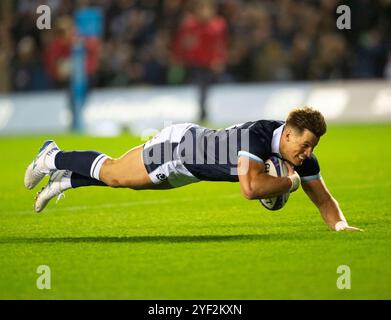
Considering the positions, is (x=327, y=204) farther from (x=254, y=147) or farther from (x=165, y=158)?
(x=165, y=158)

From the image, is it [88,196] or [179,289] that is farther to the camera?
[88,196]

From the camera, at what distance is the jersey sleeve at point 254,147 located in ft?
26.5

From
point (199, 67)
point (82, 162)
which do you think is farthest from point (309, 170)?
point (199, 67)

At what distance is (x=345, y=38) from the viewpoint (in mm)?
22219

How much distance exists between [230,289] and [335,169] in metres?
7.68

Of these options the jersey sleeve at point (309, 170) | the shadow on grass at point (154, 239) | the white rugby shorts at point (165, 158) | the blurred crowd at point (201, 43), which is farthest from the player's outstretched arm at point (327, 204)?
the blurred crowd at point (201, 43)

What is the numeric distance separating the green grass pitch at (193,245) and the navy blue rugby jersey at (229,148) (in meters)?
0.56

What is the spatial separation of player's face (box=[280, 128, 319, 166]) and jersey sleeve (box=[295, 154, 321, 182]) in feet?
1.25

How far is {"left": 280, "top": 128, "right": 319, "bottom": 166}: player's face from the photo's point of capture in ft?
26.3

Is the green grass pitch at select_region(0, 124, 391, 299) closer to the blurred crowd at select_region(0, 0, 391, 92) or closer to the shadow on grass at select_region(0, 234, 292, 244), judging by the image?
the shadow on grass at select_region(0, 234, 292, 244)

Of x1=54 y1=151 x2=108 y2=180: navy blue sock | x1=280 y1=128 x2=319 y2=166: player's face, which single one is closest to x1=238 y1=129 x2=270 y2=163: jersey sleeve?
x1=280 y1=128 x2=319 y2=166: player's face

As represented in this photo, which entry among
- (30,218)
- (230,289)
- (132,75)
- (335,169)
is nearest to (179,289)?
(230,289)

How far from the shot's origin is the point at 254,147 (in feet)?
26.6

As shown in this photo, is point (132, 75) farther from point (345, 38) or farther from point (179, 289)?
point (179, 289)
